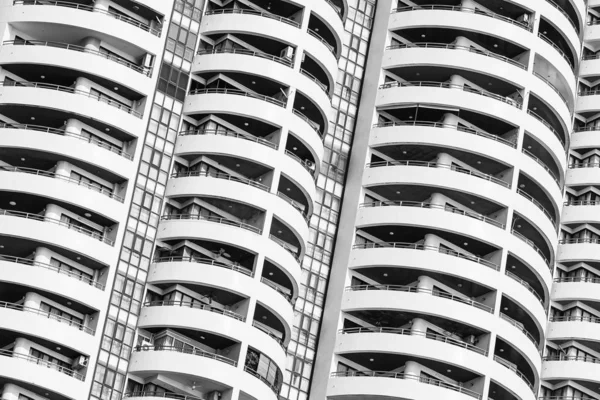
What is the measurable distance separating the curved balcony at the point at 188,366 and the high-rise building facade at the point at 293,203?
5.7 inches

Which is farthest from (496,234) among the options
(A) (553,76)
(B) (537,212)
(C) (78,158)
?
(C) (78,158)

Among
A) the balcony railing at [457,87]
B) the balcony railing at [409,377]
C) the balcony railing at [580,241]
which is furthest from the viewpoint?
the balcony railing at [580,241]

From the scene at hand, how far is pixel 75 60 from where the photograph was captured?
107 meters

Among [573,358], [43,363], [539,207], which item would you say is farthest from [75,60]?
Answer: [573,358]

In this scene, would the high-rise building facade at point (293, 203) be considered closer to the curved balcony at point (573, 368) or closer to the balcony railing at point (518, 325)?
the curved balcony at point (573, 368)

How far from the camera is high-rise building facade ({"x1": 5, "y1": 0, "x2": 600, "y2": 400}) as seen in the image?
103625mm

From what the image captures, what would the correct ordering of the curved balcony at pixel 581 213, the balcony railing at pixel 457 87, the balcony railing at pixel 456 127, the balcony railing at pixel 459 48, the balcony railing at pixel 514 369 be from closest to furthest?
1. the balcony railing at pixel 514 369
2. the balcony railing at pixel 456 127
3. the balcony railing at pixel 457 87
4. the balcony railing at pixel 459 48
5. the curved balcony at pixel 581 213

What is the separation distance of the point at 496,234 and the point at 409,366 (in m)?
11.2

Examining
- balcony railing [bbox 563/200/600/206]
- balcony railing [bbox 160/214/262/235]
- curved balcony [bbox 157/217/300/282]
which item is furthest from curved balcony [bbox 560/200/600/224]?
balcony railing [bbox 160/214/262/235]

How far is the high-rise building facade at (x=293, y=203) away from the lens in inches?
4080

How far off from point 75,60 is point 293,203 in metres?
17.5

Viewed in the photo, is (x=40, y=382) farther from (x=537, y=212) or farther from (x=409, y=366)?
(x=537, y=212)

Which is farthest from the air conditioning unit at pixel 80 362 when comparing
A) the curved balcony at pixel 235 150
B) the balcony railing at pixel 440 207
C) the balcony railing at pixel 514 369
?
the balcony railing at pixel 514 369

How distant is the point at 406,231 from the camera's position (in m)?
115
